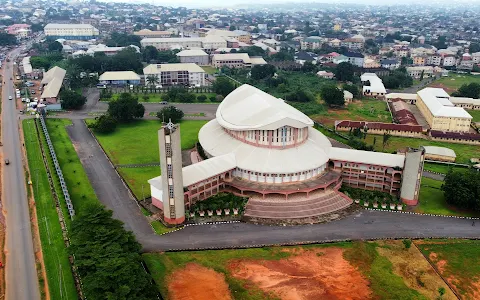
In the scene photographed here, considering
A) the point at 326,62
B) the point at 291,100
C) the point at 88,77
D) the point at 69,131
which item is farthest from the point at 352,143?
the point at 326,62

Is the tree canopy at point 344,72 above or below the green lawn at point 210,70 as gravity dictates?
above

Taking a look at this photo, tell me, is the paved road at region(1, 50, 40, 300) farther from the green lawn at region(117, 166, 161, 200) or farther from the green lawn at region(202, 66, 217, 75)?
the green lawn at region(202, 66, 217, 75)

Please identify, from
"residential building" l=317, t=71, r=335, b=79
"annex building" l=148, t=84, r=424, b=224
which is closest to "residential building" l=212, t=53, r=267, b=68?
"residential building" l=317, t=71, r=335, b=79

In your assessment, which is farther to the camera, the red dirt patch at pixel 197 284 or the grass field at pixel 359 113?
the grass field at pixel 359 113

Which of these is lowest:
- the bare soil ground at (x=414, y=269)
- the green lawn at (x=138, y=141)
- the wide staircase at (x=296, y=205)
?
the bare soil ground at (x=414, y=269)

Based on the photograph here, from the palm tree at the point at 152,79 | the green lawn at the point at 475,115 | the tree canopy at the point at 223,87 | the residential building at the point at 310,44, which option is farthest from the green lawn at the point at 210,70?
the green lawn at the point at 475,115

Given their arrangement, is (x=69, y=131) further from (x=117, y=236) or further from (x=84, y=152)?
(x=117, y=236)

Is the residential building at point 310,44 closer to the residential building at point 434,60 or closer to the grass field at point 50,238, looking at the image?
the residential building at point 434,60
